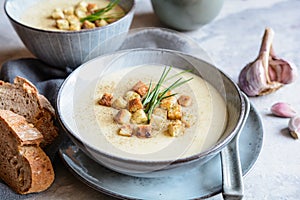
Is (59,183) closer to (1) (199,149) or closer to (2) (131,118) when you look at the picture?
(2) (131,118)

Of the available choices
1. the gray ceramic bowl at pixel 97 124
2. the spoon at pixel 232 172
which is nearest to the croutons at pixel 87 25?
the gray ceramic bowl at pixel 97 124

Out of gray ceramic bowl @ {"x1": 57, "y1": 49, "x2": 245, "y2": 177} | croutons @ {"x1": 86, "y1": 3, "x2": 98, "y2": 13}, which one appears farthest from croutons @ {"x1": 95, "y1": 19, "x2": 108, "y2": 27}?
gray ceramic bowl @ {"x1": 57, "y1": 49, "x2": 245, "y2": 177}

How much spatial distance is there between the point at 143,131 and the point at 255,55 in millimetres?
911

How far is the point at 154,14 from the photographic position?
8.07ft

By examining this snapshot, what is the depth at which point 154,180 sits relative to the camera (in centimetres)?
141

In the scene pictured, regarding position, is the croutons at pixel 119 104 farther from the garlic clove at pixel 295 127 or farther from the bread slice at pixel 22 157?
the garlic clove at pixel 295 127

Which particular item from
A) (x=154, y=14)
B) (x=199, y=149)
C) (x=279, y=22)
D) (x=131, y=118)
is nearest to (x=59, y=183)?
(x=131, y=118)

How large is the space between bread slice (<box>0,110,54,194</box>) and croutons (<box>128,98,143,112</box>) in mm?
275

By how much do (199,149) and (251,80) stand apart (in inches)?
22.0

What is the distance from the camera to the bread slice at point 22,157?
4.55 ft

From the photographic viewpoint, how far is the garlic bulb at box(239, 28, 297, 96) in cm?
184

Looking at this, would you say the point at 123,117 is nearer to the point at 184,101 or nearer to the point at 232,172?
the point at 184,101

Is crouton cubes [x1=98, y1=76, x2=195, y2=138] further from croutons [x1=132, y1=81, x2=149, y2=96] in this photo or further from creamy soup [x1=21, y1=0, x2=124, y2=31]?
creamy soup [x1=21, y1=0, x2=124, y2=31]

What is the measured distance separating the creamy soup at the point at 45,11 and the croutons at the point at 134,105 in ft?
1.97
